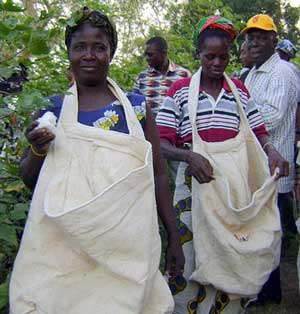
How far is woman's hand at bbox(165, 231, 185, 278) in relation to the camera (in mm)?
2635

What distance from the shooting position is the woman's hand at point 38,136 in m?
2.13

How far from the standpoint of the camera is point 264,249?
321 cm

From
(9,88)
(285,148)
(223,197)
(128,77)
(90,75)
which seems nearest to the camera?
(90,75)

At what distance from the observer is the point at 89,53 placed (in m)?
Result: 2.39

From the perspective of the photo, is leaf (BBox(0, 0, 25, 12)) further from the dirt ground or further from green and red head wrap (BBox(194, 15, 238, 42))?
the dirt ground

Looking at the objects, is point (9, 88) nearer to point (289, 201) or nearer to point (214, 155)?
point (214, 155)

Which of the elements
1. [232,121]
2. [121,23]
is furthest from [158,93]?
[121,23]

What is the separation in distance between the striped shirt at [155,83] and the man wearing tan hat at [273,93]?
153 cm

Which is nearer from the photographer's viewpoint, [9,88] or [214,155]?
[9,88]

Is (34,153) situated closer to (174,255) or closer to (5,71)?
(5,71)

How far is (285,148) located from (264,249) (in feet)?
3.99

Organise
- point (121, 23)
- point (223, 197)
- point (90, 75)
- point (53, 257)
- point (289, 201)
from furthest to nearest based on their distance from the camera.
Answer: point (121, 23), point (289, 201), point (223, 197), point (90, 75), point (53, 257)

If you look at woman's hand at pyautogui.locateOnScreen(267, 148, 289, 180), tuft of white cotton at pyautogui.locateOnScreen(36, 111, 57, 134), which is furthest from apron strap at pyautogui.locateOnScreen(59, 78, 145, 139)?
woman's hand at pyautogui.locateOnScreen(267, 148, 289, 180)

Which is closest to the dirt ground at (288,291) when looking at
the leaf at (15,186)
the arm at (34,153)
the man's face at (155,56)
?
the man's face at (155,56)
